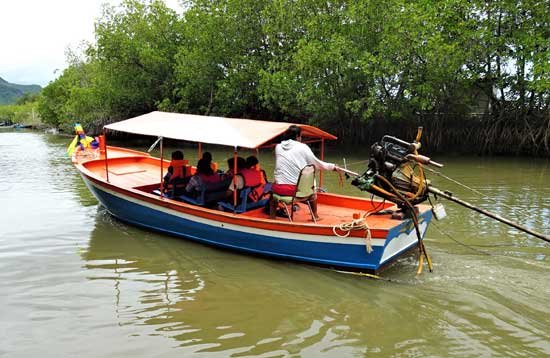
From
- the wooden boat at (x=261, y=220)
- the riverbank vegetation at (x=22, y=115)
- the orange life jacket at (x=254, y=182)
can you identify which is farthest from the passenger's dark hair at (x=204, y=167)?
the riverbank vegetation at (x=22, y=115)

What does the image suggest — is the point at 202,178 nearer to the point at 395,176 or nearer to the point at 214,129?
the point at 214,129

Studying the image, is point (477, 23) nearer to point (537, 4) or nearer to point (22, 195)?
point (537, 4)

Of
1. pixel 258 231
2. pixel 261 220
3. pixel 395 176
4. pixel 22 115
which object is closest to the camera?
pixel 395 176

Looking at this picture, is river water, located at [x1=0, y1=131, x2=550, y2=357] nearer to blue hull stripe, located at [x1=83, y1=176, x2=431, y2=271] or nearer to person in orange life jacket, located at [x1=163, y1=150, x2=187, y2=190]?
blue hull stripe, located at [x1=83, y1=176, x2=431, y2=271]

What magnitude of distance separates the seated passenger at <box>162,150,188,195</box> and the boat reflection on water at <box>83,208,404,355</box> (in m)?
0.95

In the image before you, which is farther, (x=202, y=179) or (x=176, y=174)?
(x=176, y=174)

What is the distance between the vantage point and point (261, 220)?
6.15m

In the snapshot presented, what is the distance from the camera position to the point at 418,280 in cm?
567

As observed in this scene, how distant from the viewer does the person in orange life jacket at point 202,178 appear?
722 cm

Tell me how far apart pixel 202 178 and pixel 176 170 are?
0.80m

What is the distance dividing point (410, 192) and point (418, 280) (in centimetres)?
111

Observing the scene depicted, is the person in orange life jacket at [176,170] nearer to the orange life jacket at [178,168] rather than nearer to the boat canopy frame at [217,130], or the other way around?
the orange life jacket at [178,168]

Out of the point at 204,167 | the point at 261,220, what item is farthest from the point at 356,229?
the point at 204,167

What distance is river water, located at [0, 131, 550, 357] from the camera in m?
4.32
